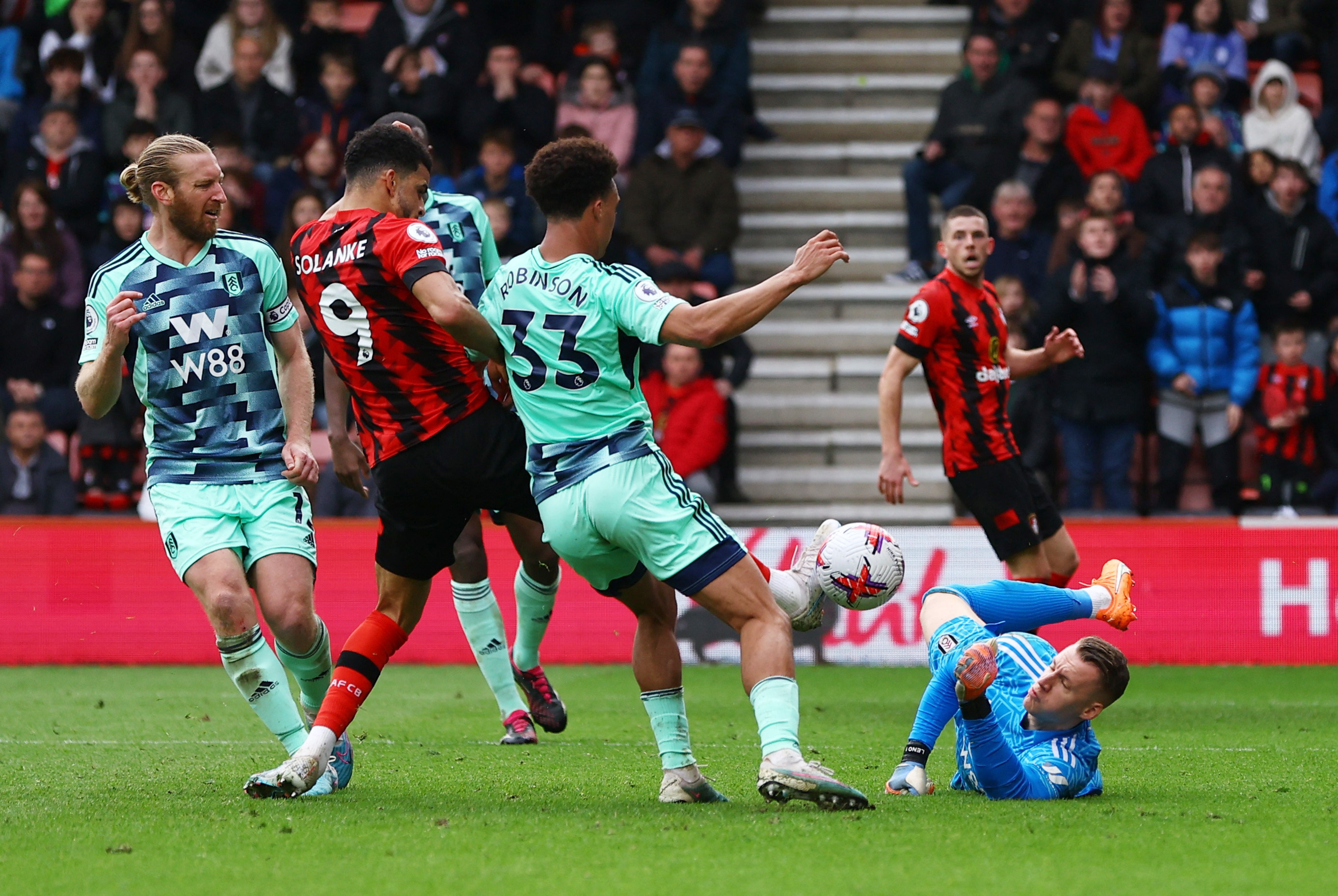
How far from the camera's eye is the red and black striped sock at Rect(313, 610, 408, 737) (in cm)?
562

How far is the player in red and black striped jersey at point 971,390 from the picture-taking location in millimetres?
8195

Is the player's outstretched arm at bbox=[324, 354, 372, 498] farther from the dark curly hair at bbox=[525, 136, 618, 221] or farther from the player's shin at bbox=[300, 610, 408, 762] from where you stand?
the dark curly hair at bbox=[525, 136, 618, 221]

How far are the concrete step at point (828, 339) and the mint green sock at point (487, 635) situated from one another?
7.56 meters

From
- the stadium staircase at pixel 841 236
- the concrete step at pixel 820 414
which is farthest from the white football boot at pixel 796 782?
the concrete step at pixel 820 414

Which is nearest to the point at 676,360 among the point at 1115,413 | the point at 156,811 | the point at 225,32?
the point at 1115,413

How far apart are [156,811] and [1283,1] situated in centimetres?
1369

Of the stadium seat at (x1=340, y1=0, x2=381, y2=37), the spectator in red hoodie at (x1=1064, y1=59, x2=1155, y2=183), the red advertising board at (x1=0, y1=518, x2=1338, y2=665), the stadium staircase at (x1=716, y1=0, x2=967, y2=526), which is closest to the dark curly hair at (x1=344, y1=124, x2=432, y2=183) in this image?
the red advertising board at (x1=0, y1=518, x2=1338, y2=665)

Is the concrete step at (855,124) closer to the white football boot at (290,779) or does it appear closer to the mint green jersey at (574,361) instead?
the mint green jersey at (574,361)

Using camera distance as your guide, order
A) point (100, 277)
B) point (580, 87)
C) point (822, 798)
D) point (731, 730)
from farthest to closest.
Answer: point (580, 87)
point (731, 730)
point (100, 277)
point (822, 798)

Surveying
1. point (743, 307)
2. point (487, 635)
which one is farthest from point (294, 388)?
point (743, 307)

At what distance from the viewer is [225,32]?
1577cm

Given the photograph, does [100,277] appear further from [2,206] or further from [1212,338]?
[2,206]

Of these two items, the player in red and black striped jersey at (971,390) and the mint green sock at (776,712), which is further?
the player in red and black striped jersey at (971,390)

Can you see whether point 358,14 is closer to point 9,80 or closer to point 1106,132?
point 9,80
